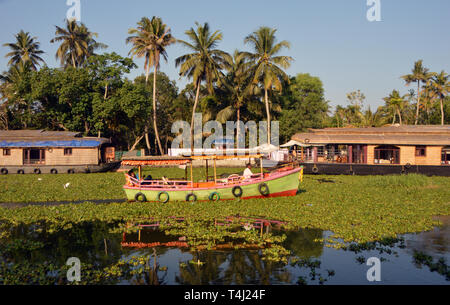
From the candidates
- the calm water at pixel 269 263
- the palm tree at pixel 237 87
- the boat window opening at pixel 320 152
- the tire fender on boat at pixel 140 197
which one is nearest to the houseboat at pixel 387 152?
the boat window opening at pixel 320 152

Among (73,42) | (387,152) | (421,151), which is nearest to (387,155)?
(387,152)

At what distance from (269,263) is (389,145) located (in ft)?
80.2

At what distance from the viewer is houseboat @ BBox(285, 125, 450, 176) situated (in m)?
28.8

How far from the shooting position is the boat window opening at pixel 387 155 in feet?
98.8

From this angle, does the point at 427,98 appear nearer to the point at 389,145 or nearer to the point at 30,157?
the point at 389,145

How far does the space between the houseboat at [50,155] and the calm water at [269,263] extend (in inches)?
851

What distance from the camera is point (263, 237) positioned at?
38.0ft

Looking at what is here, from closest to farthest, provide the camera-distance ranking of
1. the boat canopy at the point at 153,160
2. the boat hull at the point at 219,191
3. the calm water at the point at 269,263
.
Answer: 1. the calm water at the point at 269,263
2. the boat hull at the point at 219,191
3. the boat canopy at the point at 153,160

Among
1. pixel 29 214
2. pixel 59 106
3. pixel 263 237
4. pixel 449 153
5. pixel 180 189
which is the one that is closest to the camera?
pixel 263 237

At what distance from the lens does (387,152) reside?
30.6 meters

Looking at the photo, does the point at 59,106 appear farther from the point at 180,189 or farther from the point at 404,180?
the point at 404,180

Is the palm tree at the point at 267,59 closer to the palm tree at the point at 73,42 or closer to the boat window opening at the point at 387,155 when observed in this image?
the boat window opening at the point at 387,155
